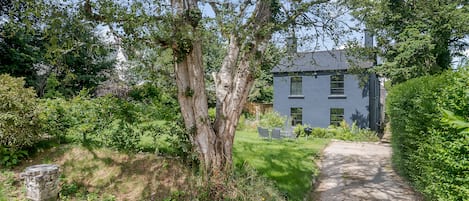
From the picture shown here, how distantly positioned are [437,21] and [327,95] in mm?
8188

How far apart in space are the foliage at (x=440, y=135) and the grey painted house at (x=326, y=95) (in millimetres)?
12130

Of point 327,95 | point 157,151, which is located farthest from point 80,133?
point 327,95

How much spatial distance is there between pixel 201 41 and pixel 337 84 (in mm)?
16345

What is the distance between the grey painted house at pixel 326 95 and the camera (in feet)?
61.1

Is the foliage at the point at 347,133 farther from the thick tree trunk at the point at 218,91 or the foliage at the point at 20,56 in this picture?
the foliage at the point at 20,56

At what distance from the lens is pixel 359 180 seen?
7.50 meters

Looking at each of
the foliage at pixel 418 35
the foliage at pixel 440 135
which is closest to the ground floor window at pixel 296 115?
the foliage at pixel 418 35

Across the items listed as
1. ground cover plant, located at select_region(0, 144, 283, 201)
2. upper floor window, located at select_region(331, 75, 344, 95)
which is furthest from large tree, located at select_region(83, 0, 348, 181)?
upper floor window, located at select_region(331, 75, 344, 95)

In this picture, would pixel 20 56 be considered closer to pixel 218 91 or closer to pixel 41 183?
pixel 41 183

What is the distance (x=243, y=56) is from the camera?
5625 mm

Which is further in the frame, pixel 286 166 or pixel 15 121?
pixel 286 166

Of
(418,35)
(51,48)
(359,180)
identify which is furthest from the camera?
(418,35)

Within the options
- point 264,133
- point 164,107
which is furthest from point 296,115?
point 164,107

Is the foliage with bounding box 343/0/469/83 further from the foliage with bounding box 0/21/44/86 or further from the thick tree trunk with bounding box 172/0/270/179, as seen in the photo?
the foliage with bounding box 0/21/44/86
